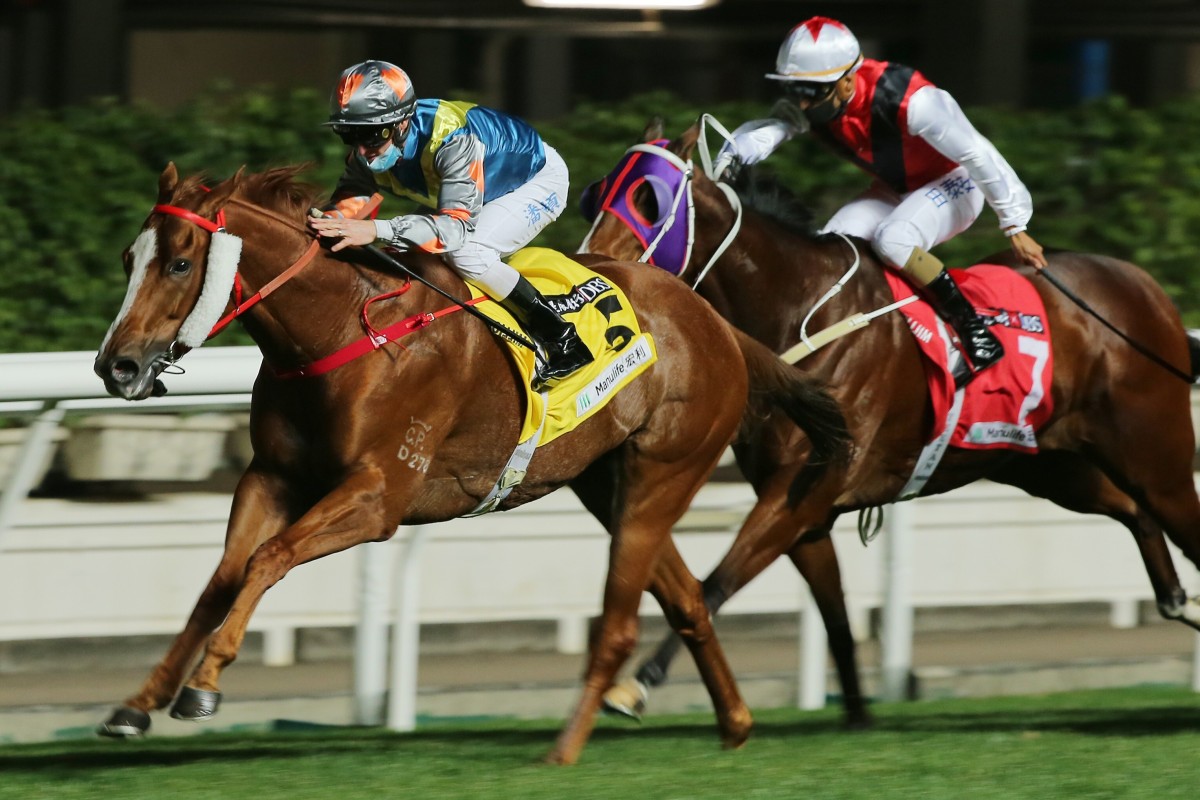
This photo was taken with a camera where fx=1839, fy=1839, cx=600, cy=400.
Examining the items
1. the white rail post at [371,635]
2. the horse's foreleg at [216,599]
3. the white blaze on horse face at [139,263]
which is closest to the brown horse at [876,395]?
the white rail post at [371,635]

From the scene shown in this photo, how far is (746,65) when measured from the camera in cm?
873

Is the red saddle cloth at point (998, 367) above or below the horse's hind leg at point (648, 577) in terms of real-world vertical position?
above

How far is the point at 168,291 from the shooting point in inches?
154

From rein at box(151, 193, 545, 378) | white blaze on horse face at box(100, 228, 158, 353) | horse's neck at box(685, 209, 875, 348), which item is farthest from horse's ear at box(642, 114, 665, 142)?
white blaze on horse face at box(100, 228, 158, 353)

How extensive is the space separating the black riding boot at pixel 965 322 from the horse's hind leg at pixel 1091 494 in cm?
65

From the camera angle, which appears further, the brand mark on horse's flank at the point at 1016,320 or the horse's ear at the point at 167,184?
the brand mark on horse's flank at the point at 1016,320

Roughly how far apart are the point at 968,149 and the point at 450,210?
1.74m

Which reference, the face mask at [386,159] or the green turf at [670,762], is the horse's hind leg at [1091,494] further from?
the face mask at [386,159]

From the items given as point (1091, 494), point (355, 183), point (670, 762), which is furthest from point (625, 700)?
point (1091, 494)

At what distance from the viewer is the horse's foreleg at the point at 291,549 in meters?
3.83

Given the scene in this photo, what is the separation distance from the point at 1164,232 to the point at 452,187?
12.6 feet

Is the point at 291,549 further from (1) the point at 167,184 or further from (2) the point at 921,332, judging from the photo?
(2) the point at 921,332

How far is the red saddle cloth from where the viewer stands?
5.39m

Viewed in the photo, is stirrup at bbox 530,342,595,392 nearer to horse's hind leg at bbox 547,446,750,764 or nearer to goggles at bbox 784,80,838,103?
horse's hind leg at bbox 547,446,750,764
